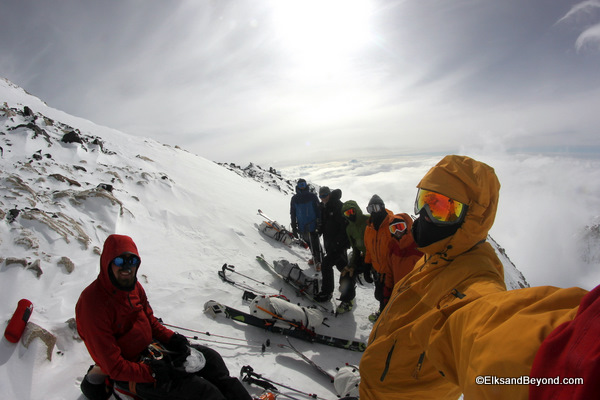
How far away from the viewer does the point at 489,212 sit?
77.4 inches

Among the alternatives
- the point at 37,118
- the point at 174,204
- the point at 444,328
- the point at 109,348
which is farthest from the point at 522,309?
the point at 37,118

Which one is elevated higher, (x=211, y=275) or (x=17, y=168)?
(x=17, y=168)

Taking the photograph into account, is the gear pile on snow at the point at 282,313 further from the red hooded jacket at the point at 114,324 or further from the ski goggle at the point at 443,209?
the ski goggle at the point at 443,209

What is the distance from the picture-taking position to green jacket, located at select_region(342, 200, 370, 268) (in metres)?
6.01

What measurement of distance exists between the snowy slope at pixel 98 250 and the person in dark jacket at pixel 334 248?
0.54 m

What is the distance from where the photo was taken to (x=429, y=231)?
87.7 inches

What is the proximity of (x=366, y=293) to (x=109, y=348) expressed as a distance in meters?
6.11

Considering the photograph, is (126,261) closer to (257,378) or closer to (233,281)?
(257,378)

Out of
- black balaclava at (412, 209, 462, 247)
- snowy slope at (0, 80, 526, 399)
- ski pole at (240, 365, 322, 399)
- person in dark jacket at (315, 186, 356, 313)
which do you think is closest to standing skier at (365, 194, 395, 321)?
person in dark jacket at (315, 186, 356, 313)

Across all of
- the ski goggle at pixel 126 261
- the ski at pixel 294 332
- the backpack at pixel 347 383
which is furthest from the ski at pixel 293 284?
the ski goggle at pixel 126 261

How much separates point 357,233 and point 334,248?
41.6 inches

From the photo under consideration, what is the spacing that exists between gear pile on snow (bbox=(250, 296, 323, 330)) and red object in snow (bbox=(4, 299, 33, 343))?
3208mm

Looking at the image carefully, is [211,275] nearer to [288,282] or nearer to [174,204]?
[288,282]

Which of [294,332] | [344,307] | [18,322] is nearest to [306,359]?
[294,332]
